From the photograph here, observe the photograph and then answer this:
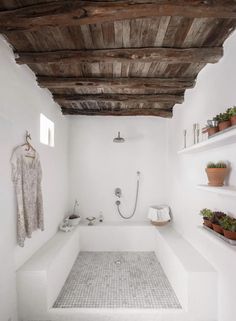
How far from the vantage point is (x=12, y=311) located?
208cm

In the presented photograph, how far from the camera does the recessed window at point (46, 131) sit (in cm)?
301

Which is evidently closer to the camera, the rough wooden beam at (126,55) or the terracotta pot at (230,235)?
the terracotta pot at (230,235)

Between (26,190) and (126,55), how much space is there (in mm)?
1657

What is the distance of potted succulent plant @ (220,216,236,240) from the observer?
1.64 m

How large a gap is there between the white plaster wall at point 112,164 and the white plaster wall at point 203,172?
0.59 metres

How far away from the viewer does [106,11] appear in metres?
1.51

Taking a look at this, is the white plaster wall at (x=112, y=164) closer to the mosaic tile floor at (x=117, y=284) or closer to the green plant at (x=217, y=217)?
the mosaic tile floor at (x=117, y=284)

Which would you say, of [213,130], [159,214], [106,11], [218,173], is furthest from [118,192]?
[106,11]

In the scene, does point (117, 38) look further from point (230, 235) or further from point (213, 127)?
point (230, 235)

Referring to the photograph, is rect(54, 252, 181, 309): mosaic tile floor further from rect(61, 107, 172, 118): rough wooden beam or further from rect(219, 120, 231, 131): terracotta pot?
rect(61, 107, 172, 118): rough wooden beam

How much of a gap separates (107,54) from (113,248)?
3.17 meters

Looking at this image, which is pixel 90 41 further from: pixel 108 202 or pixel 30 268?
pixel 108 202

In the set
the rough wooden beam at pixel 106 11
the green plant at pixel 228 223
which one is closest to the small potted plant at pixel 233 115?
the rough wooden beam at pixel 106 11

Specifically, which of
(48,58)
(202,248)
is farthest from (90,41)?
(202,248)
